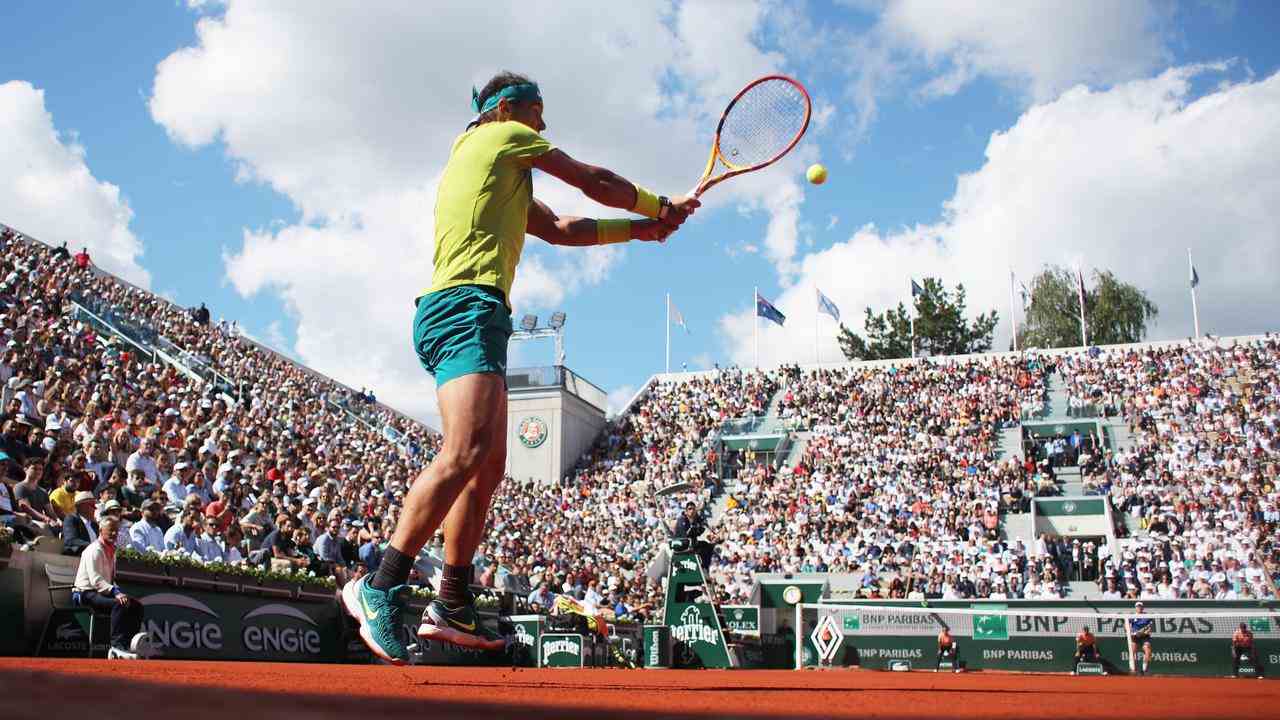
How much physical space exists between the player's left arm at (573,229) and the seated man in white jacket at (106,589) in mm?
5243

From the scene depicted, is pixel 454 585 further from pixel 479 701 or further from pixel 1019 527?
pixel 1019 527

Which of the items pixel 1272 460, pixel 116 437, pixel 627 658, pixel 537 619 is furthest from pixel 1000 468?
pixel 116 437

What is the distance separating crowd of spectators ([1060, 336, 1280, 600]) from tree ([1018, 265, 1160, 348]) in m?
26.4

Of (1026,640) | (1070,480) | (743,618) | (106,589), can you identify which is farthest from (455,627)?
(1070,480)

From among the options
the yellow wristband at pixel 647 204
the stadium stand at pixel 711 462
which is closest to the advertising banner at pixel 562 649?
the stadium stand at pixel 711 462

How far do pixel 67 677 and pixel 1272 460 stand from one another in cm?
3184

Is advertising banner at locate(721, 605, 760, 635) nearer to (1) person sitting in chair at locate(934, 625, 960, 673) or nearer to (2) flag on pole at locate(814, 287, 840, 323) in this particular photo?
(1) person sitting in chair at locate(934, 625, 960, 673)

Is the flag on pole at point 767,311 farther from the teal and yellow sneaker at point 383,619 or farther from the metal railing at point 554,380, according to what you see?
the teal and yellow sneaker at point 383,619

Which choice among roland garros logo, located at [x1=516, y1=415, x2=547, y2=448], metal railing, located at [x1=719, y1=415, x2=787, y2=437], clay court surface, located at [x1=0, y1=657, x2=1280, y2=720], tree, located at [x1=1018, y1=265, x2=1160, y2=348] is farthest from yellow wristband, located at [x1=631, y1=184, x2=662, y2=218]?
tree, located at [x1=1018, y1=265, x2=1160, y2=348]

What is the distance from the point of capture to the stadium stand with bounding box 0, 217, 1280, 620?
48.2ft

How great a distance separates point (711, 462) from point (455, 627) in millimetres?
32332

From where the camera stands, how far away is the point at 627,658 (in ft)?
53.7

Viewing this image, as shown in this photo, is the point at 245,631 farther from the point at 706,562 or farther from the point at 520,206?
the point at 520,206

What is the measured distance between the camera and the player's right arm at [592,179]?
460 centimetres
